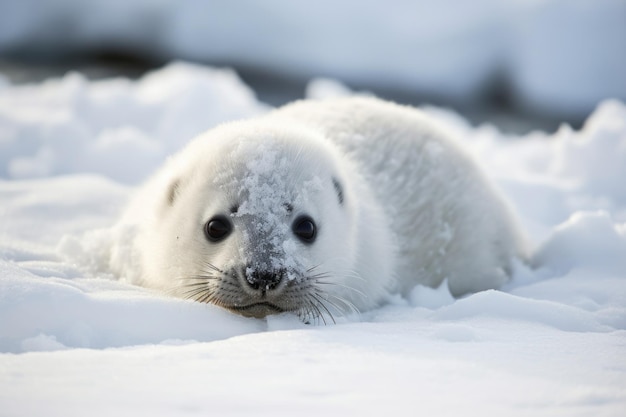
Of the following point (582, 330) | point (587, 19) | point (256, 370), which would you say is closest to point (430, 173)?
point (582, 330)

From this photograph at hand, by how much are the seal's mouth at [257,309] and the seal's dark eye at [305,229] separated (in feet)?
0.95

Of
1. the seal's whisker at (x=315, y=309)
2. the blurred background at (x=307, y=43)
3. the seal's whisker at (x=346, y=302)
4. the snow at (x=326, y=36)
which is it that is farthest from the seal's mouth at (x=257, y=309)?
the snow at (x=326, y=36)

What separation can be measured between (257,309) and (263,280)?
0.13m

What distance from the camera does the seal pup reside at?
8.13 ft

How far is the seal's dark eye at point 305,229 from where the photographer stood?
2594 mm

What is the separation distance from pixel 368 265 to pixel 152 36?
905 centimetres

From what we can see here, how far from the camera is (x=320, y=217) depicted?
2705 millimetres

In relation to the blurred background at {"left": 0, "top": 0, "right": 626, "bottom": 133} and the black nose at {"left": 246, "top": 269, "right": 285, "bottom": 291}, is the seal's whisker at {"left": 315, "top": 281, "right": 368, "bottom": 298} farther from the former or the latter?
the blurred background at {"left": 0, "top": 0, "right": 626, "bottom": 133}

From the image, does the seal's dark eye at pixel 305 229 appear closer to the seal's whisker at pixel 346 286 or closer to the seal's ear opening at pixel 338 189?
the seal's whisker at pixel 346 286

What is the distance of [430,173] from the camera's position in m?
3.55

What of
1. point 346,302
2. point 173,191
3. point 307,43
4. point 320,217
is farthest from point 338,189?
point 307,43

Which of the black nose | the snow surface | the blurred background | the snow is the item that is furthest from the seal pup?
the snow

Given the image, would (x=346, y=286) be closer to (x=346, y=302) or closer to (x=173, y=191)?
(x=346, y=302)

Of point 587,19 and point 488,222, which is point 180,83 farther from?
point 587,19
